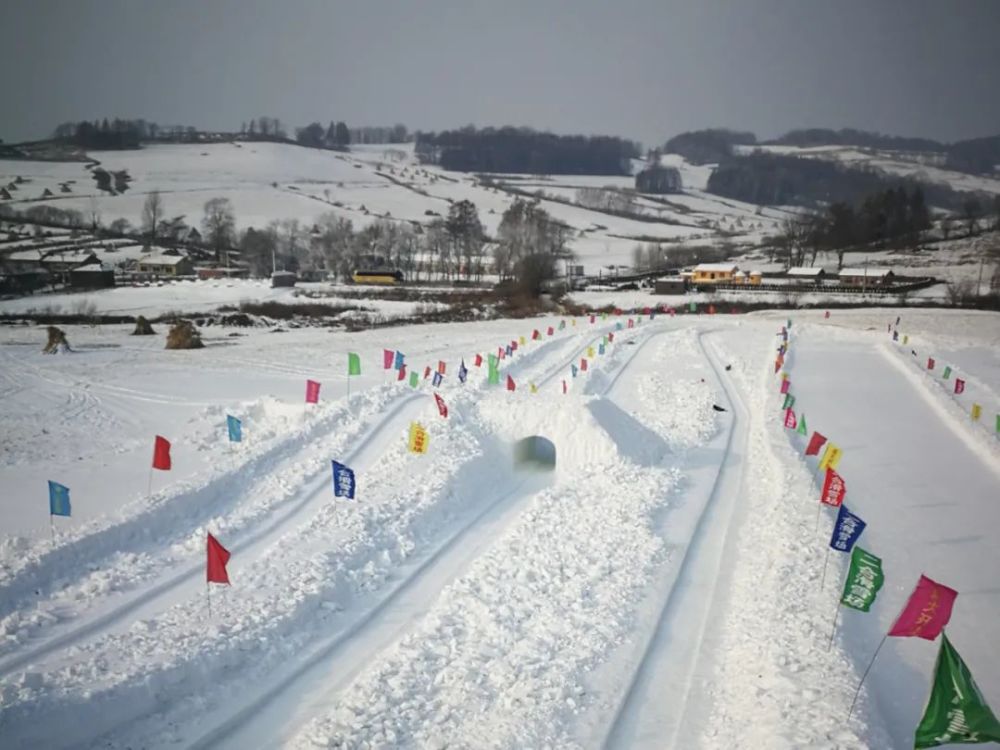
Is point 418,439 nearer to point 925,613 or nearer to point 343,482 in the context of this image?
point 343,482

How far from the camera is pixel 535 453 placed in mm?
19078

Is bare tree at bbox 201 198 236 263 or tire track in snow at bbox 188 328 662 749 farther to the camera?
bare tree at bbox 201 198 236 263

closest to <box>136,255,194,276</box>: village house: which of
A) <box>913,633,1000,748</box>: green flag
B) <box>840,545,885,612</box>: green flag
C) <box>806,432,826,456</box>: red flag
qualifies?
<box>806,432,826,456</box>: red flag

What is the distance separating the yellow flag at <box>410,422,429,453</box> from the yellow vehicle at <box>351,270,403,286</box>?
63.6 meters

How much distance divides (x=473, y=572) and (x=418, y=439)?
5591 mm

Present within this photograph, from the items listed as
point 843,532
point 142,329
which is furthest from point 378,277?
point 843,532

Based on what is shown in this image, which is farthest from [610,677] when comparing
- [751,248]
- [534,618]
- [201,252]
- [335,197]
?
[335,197]

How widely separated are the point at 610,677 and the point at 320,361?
26.3m

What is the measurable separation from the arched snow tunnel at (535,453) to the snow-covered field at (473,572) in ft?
1.43

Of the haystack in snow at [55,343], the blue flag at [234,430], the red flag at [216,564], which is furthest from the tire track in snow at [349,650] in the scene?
the haystack in snow at [55,343]

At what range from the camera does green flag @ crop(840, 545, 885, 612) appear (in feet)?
32.2

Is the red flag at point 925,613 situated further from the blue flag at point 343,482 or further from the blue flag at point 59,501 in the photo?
the blue flag at point 59,501

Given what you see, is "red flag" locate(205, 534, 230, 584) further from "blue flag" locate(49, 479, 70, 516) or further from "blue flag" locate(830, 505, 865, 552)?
"blue flag" locate(830, 505, 865, 552)

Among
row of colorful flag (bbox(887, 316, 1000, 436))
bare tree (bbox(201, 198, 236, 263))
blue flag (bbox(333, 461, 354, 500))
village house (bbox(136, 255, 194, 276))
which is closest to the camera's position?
blue flag (bbox(333, 461, 354, 500))
